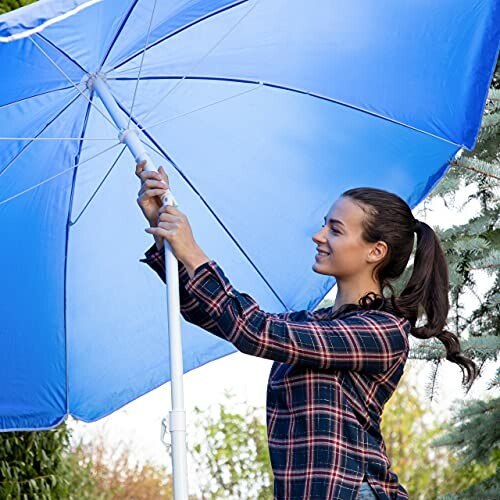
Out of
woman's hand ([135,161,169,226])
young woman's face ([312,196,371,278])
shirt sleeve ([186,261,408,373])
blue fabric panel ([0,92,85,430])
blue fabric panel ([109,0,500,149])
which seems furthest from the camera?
blue fabric panel ([0,92,85,430])

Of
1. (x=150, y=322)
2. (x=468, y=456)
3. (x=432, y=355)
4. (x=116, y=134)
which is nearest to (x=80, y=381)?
(x=150, y=322)

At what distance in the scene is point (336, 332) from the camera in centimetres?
192

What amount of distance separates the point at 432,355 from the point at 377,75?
1318 millimetres

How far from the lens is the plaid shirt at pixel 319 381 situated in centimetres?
184

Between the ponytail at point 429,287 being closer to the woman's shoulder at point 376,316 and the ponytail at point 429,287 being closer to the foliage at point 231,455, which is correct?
the woman's shoulder at point 376,316

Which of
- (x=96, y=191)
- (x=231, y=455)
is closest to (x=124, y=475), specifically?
(x=231, y=455)

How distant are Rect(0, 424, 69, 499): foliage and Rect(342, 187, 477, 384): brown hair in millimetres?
2439

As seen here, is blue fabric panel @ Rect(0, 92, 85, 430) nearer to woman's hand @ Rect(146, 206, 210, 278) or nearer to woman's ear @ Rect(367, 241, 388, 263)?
woman's hand @ Rect(146, 206, 210, 278)

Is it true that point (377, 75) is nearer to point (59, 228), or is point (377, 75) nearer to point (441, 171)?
point (441, 171)

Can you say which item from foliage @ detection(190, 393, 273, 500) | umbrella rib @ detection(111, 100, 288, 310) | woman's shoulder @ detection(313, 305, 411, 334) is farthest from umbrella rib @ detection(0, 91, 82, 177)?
foliage @ detection(190, 393, 273, 500)

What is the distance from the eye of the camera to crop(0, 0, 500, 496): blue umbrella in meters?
2.38

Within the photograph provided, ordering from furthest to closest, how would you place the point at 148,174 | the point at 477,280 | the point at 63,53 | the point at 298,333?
the point at 477,280, the point at 63,53, the point at 148,174, the point at 298,333

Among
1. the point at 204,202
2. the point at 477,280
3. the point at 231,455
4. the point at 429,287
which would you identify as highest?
the point at 231,455

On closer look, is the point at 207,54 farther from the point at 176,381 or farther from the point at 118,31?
the point at 176,381
